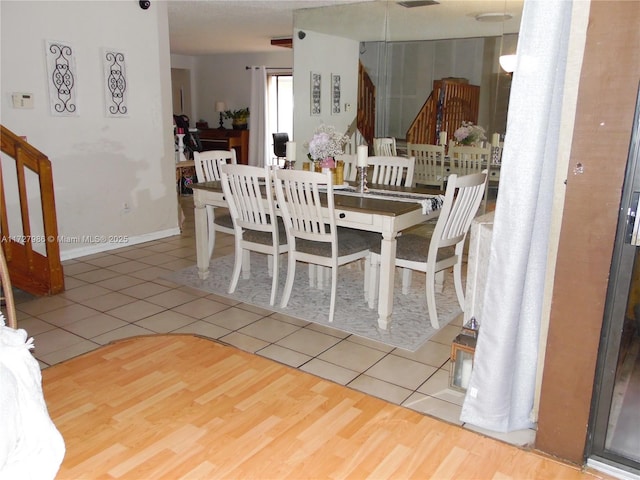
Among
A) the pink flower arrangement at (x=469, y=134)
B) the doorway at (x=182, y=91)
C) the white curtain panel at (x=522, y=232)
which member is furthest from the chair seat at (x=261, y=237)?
the doorway at (x=182, y=91)

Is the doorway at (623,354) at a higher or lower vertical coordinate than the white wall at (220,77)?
lower

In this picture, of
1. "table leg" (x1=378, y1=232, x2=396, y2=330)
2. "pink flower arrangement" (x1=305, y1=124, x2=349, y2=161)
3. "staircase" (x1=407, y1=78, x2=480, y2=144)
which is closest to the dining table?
"table leg" (x1=378, y1=232, x2=396, y2=330)

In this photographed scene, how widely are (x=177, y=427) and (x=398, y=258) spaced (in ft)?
5.02

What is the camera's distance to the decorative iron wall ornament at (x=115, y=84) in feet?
14.4

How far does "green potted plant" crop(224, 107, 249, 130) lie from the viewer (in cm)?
1007

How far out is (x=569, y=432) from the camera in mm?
1837

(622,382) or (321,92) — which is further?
(321,92)

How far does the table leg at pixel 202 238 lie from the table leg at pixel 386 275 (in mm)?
1450

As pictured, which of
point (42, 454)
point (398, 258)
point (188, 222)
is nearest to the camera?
point (42, 454)

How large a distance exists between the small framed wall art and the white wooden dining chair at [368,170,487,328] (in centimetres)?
330

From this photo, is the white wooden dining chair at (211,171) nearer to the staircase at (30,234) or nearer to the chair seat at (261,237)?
the chair seat at (261,237)

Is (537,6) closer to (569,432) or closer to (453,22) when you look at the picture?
(569,432)

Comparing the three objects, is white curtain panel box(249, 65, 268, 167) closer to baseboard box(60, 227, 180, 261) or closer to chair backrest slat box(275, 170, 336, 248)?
baseboard box(60, 227, 180, 261)

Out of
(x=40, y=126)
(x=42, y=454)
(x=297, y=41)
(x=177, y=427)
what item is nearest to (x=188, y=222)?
(x=40, y=126)
